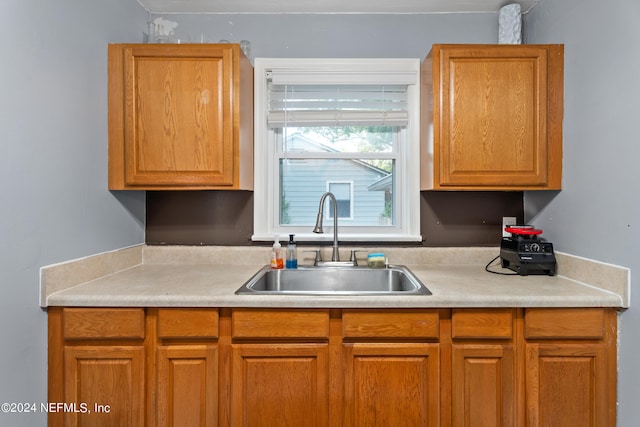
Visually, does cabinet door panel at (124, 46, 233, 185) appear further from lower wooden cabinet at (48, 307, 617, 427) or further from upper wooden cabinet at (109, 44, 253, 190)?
lower wooden cabinet at (48, 307, 617, 427)

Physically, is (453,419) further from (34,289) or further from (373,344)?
(34,289)

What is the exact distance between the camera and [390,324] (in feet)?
4.79

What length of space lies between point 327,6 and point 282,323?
5.49 feet

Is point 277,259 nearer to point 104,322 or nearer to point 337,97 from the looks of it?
point 104,322

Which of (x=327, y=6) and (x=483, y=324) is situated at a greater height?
(x=327, y=6)

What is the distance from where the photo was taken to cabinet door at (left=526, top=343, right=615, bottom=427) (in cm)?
145

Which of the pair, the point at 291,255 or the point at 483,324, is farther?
the point at 291,255

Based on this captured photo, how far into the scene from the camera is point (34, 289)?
1.38m

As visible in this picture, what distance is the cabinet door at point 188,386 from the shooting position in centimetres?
146

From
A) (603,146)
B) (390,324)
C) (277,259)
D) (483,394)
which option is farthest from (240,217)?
(603,146)

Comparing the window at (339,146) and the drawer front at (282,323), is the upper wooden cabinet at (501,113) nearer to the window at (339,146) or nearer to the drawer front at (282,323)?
the window at (339,146)

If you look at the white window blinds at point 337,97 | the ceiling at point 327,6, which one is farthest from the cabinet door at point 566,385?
the ceiling at point 327,6

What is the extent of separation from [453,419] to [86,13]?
2.25m

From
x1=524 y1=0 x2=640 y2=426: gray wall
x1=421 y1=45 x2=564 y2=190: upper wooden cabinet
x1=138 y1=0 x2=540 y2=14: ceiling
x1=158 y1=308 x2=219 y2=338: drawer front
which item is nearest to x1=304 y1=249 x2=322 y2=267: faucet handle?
x1=158 y1=308 x2=219 y2=338: drawer front
